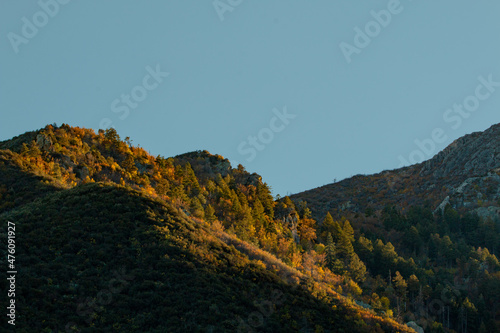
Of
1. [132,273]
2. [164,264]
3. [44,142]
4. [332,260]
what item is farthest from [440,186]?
[132,273]

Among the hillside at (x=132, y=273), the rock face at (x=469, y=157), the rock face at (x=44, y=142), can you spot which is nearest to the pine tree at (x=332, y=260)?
the hillside at (x=132, y=273)

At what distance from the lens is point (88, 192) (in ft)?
109

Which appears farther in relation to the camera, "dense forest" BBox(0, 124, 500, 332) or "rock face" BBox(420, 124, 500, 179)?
"rock face" BBox(420, 124, 500, 179)

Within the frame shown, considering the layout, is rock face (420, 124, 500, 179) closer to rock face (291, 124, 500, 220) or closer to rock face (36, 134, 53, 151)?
rock face (291, 124, 500, 220)

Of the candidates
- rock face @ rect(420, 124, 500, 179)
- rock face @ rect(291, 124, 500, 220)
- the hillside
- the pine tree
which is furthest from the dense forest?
rock face @ rect(420, 124, 500, 179)

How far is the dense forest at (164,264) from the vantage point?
65.2 ft

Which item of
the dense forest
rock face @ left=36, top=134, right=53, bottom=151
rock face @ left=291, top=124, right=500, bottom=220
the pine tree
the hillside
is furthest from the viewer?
rock face @ left=291, top=124, right=500, bottom=220

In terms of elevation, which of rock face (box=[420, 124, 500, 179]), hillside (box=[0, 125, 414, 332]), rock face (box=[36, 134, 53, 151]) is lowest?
hillside (box=[0, 125, 414, 332])

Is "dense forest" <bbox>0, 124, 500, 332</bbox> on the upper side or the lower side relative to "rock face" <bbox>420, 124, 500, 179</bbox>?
lower

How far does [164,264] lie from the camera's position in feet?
79.4

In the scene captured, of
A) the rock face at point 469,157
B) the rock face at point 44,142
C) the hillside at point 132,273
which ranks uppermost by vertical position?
the rock face at point 469,157

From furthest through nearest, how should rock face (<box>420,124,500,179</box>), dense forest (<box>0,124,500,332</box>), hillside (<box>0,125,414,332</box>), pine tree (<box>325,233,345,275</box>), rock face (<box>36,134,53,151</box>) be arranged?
rock face (<box>420,124,500,179</box>)
pine tree (<box>325,233,345,275</box>)
rock face (<box>36,134,53,151</box>)
dense forest (<box>0,124,500,332</box>)
hillside (<box>0,125,414,332</box>)

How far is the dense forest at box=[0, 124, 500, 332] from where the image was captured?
1988cm

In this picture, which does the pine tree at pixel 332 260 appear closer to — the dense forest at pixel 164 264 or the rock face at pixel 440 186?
the dense forest at pixel 164 264
